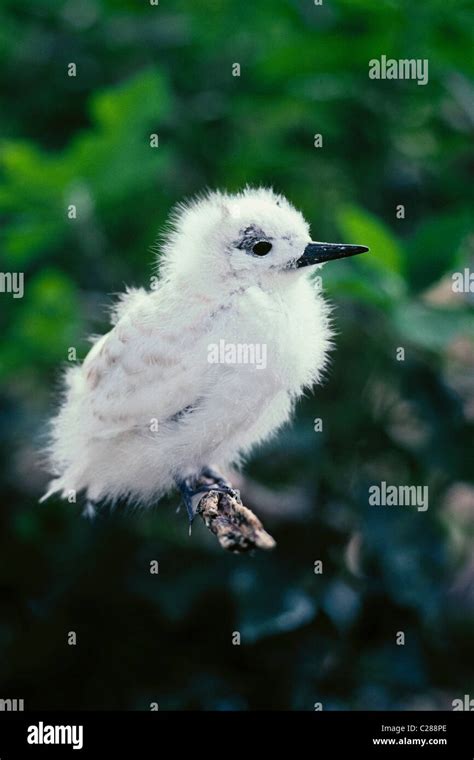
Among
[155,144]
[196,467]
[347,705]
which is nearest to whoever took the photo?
[196,467]

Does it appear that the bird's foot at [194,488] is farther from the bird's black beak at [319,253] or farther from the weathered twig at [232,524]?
the bird's black beak at [319,253]

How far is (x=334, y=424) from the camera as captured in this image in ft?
9.99

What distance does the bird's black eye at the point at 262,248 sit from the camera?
6.55ft

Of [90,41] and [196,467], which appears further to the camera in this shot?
[90,41]

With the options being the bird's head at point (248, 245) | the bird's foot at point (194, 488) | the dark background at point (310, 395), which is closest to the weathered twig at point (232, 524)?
the bird's foot at point (194, 488)

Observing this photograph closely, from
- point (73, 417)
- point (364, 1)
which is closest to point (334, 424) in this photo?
point (73, 417)

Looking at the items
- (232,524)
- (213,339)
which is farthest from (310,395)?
(232,524)

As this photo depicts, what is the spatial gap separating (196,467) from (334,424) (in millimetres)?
843

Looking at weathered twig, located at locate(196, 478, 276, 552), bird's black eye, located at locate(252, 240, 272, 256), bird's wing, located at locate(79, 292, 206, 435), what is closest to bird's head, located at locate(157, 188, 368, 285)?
bird's black eye, located at locate(252, 240, 272, 256)

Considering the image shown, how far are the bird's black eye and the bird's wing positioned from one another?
21cm

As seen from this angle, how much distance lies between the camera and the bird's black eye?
2.00 metres

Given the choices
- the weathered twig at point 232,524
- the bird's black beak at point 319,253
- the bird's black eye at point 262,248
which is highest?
the bird's black eye at point 262,248

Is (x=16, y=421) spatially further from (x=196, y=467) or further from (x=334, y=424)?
(x=196, y=467)

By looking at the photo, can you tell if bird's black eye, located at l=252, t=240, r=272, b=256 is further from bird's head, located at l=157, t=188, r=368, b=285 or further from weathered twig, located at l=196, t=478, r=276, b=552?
weathered twig, located at l=196, t=478, r=276, b=552
